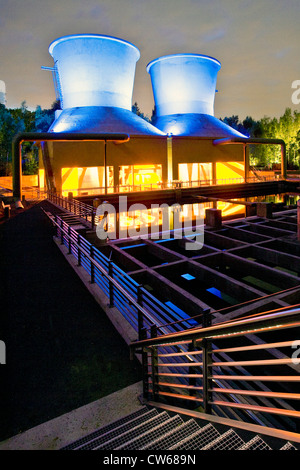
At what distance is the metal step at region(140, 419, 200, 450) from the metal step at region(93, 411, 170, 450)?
0.36 metres

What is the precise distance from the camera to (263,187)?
38.3 m

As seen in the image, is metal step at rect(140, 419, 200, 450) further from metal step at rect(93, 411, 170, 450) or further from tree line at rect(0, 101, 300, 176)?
tree line at rect(0, 101, 300, 176)

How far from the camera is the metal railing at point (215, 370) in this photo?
2.27 metres

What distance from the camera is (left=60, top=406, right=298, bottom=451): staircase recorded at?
9.41 ft

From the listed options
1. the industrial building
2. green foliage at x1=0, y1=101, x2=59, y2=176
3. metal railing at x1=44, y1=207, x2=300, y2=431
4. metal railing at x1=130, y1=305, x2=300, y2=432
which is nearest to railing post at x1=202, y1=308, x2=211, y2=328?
metal railing at x1=44, y1=207, x2=300, y2=431

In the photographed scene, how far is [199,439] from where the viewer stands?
311cm

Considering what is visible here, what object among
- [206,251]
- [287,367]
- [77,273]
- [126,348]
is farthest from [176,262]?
[126,348]

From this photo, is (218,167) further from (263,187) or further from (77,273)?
(77,273)

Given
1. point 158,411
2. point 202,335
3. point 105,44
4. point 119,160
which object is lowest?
point 158,411

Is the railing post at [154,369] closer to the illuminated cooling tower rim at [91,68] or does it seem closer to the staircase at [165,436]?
the staircase at [165,436]

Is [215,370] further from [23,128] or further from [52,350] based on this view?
[23,128]

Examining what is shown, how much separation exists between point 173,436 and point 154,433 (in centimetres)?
28

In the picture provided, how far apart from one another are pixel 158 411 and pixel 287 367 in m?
5.21

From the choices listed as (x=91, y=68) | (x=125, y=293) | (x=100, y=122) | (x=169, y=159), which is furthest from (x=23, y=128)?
(x=125, y=293)
